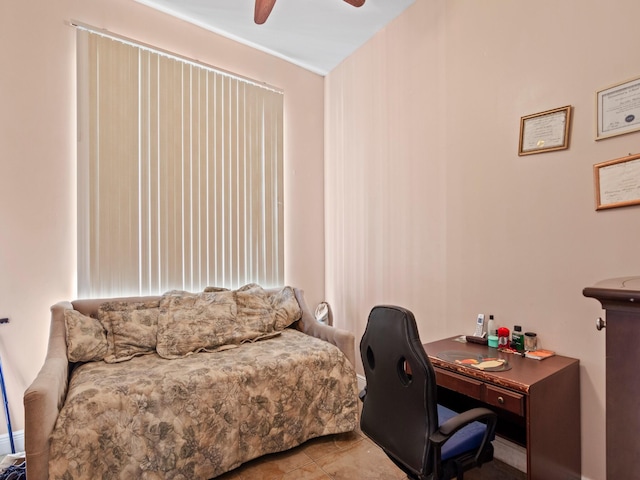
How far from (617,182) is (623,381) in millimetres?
1392

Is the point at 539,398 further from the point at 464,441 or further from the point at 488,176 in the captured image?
the point at 488,176

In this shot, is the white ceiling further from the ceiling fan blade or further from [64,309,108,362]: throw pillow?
[64,309,108,362]: throw pillow

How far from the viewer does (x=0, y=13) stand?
7.63ft

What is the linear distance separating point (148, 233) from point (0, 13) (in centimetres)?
173

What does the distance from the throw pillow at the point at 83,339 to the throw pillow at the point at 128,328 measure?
0.19ft

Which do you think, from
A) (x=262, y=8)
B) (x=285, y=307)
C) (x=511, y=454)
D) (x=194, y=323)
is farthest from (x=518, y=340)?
(x=262, y=8)

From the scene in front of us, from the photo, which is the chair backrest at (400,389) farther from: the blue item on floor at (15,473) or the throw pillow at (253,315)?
the blue item on floor at (15,473)

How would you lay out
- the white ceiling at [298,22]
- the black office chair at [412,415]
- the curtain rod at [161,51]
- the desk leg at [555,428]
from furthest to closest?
the white ceiling at [298,22], the curtain rod at [161,51], the desk leg at [555,428], the black office chair at [412,415]

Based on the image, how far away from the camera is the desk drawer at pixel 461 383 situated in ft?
5.52

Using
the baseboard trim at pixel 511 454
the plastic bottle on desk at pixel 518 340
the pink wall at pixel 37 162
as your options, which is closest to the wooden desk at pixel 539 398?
the plastic bottle on desk at pixel 518 340

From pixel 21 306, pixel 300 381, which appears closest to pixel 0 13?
pixel 21 306

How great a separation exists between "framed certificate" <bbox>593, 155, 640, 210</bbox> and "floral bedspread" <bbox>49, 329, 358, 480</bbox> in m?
1.85

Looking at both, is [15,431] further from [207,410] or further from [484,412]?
[484,412]

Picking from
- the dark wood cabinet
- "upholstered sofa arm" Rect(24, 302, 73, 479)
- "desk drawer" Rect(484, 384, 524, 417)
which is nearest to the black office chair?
"desk drawer" Rect(484, 384, 524, 417)
